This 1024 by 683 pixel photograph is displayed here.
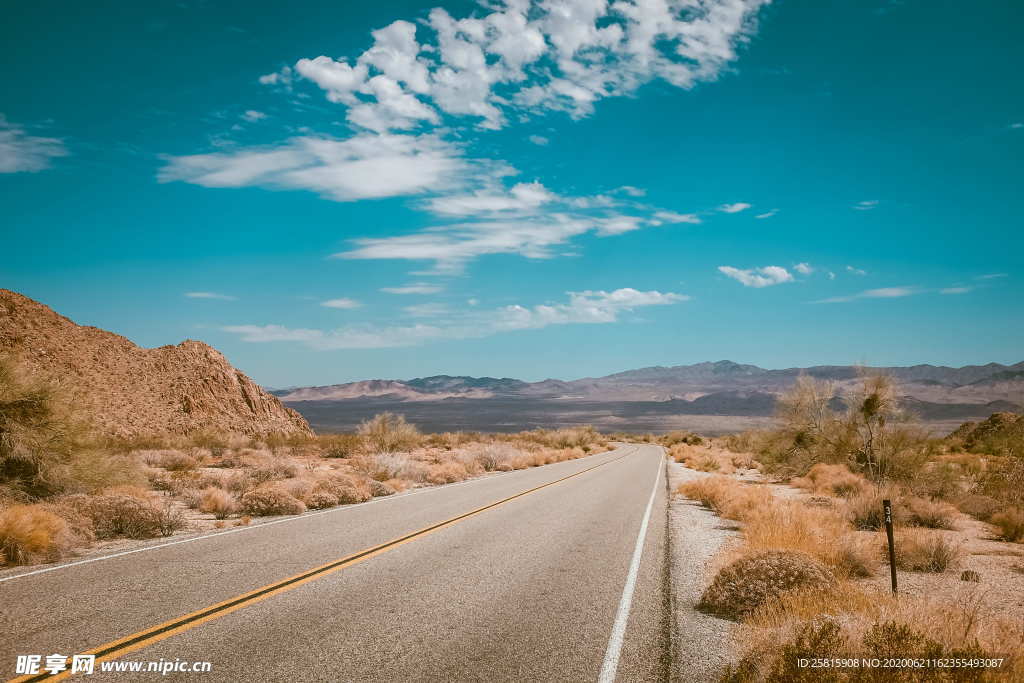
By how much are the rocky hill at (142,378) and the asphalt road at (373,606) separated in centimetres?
3020

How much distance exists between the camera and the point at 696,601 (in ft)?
23.0

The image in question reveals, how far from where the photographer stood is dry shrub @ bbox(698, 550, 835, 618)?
6.36 meters

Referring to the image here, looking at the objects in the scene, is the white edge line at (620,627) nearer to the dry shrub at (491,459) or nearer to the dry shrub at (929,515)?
the dry shrub at (929,515)

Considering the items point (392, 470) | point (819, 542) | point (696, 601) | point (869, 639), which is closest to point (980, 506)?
point (819, 542)

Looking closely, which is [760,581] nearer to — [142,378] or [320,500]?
[320,500]

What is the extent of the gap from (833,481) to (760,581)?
14.3 metres

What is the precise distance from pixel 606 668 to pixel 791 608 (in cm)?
213

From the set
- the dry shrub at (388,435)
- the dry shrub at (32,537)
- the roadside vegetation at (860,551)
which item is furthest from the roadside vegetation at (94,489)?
the dry shrub at (388,435)

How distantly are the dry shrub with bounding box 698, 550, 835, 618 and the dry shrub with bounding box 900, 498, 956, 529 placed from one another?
8195mm

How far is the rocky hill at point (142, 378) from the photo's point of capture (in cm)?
3625

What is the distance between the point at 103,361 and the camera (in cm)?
4053

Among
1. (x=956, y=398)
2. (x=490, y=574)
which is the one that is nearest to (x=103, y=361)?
(x=490, y=574)

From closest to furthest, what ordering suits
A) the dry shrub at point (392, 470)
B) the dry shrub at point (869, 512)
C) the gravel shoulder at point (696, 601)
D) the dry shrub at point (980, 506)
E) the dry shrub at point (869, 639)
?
the dry shrub at point (869, 639), the gravel shoulder at point (696, 601), the dry shrub at point (869, 512), the dry shrub at point (980, 506), the dry shrub at point (392, 470)

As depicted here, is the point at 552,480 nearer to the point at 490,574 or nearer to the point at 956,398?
the point at 490,574
